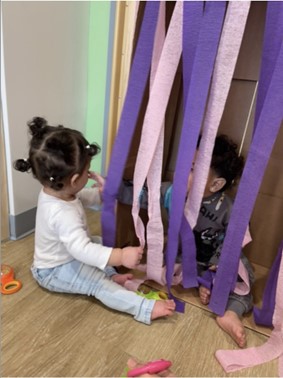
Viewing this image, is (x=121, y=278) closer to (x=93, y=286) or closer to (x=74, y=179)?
(x=93, y=286)

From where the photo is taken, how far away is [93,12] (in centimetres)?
119

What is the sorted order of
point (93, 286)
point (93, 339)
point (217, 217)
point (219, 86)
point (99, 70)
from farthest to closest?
1. point (99, 70)
2. point (217, 217)
3. point (93, 286)
4. point (93, 339)
5. point (219, 86)

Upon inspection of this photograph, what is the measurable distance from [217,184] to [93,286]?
0.48 meters

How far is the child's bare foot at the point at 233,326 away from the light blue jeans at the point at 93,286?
0.20 m

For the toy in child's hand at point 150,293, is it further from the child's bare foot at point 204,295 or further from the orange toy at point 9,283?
the orange toy at point 9,283

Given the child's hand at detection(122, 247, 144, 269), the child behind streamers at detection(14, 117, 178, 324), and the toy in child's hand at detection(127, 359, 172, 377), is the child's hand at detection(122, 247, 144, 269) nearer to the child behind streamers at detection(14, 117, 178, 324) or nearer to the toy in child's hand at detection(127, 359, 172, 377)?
the child behind streamers at detection(14, 117, 178, 324)

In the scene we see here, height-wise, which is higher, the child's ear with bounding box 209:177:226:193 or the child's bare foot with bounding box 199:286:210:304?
the child's ear with bounding box 209:177:226:193

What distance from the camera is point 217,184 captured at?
955 millimetres

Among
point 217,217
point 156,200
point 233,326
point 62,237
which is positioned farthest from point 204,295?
point 62,237

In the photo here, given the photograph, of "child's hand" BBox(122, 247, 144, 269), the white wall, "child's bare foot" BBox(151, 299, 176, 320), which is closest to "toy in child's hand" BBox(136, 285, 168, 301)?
"child's bare foot" BBox(151, 299, 176, 320)

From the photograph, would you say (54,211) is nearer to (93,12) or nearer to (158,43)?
(158,43)

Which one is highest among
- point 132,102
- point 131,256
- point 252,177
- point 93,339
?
point 132,102

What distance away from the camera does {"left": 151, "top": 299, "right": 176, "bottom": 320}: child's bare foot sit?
32.7 inches

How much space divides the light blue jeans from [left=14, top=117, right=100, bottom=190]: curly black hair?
0.83 ft
